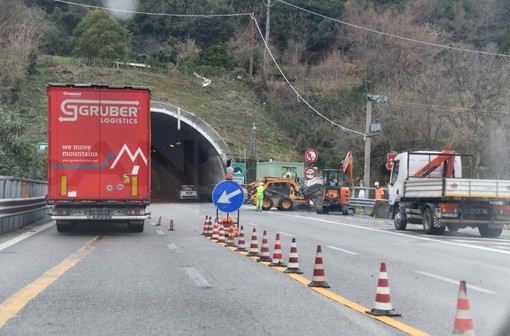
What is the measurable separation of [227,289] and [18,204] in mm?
13078

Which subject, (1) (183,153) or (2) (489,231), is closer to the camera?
(2) (489,231)

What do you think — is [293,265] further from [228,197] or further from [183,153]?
[183,153]

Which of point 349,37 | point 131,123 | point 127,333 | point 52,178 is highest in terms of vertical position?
point 349,37

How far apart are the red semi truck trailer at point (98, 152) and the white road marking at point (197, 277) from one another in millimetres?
7346

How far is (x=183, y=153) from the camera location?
67125mm

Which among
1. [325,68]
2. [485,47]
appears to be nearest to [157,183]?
[325,68]

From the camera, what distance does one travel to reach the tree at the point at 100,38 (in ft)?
221

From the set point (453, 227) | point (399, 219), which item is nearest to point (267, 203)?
point (399, 219)

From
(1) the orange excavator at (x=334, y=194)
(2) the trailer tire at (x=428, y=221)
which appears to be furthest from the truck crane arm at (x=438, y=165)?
(1) the orange excavator at (x=334, y=194)

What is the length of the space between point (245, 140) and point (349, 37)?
1808cm

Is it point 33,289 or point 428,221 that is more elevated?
point 428,221

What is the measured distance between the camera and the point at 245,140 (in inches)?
2451

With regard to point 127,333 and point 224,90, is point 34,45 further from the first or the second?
point 127,333

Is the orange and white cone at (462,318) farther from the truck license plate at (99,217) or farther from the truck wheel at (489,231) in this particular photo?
the truck wheel at (489,231)
